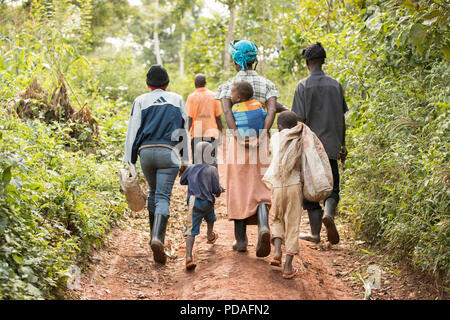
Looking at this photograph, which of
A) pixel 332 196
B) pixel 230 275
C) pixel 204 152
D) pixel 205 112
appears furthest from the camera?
pixel 205 112

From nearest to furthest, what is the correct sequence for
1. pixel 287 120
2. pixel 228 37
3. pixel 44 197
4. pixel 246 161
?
pixel 287 120
pixel 44 197
pixel 246 161
pixel 228 37

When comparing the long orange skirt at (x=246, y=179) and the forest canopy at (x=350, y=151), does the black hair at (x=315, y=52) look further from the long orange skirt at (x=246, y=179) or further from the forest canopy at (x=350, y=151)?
the long orange skirt at (x=246, y=179)

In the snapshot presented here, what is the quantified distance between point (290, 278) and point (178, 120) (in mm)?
2056

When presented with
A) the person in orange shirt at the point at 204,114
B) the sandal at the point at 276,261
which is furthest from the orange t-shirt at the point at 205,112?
the sandal at the point at 276,261

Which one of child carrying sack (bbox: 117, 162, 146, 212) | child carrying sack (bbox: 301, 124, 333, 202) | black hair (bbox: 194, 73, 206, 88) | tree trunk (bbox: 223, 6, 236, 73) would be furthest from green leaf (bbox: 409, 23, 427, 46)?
tree trunk (bbox: 223, 6, 236, 73)

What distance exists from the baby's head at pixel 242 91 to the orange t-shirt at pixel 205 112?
2.76 m

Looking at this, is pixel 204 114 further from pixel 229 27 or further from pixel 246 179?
pixel 229 27

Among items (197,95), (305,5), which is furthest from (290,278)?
(305,5)

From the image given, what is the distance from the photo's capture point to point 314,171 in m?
4.85

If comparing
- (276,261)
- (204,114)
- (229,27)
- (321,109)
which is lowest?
(276,261)

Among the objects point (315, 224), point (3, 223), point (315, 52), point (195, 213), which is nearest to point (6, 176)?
point (3, 223)

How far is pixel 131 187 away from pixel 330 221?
2.28 m

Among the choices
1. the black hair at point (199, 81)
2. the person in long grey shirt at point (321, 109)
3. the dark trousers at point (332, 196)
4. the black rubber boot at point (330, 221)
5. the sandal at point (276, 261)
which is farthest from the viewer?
the black hair at point (199, 81)

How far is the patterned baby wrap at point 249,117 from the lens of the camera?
17.9 ft
